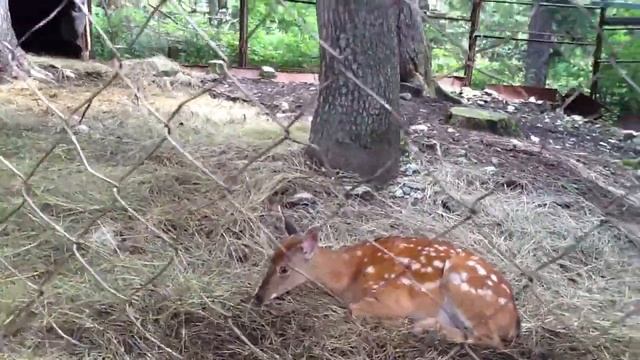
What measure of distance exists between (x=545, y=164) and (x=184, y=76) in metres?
3.33

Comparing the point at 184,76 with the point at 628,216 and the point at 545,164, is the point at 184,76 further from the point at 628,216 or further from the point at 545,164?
the point at 628,216

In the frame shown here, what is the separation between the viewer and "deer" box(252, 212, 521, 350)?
2371 millimetres

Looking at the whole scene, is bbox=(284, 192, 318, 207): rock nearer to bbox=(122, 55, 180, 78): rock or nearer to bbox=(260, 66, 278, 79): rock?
bbox=(122, 55, 180, 78): rock

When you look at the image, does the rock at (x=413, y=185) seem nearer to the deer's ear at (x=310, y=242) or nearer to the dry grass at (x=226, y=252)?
the dry grass at (x=226, y=252)

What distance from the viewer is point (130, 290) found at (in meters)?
2.48

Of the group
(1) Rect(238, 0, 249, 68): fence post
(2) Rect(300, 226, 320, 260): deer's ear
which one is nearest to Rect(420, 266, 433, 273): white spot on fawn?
(2) Rect(300, 226, 320, 260): deer's ear

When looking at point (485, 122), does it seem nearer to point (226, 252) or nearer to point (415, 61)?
point (415, 61)

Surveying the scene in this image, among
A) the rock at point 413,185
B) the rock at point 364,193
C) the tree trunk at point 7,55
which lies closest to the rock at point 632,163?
the rock at point 413,185

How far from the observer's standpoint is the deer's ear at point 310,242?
2516 mm

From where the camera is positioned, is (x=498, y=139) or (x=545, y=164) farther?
(x=498, y=139)

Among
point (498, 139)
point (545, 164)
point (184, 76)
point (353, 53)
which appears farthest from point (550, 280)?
point (184, 76)

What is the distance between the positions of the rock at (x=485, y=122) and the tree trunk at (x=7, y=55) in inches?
119

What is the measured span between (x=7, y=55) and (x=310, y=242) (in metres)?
4.13

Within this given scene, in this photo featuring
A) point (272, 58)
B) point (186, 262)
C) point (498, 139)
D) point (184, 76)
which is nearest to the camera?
point (186, 262)
